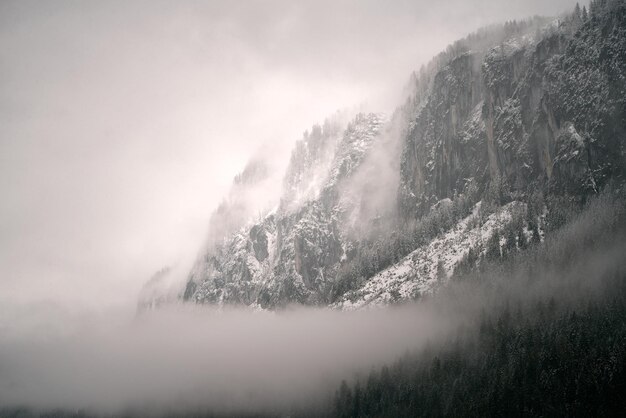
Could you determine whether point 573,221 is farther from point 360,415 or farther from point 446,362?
point 360,415

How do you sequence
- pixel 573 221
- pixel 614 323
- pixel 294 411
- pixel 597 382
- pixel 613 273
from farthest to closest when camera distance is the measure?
pixel 573 221, pixel 294 411, pixel 613 273, pixel 614 323, pixel 597 382

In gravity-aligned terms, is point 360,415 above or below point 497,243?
below

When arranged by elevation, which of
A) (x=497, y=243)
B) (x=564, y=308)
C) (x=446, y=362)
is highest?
(x=497, y=243)

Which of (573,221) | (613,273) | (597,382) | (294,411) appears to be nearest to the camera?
(597,382)

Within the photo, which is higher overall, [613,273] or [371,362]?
[613,273]

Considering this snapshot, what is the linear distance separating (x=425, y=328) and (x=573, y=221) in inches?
2715

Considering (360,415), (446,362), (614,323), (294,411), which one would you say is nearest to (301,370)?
(294,411)

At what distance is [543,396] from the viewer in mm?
122938

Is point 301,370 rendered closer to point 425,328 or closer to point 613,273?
point 425,328

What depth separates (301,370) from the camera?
19712 cm

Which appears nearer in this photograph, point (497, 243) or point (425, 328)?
point (425, 328)

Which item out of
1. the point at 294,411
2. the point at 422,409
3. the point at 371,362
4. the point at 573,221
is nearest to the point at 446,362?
the point at 422,409

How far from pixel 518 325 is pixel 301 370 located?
279 feet

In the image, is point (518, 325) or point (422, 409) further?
point (518, 325)
